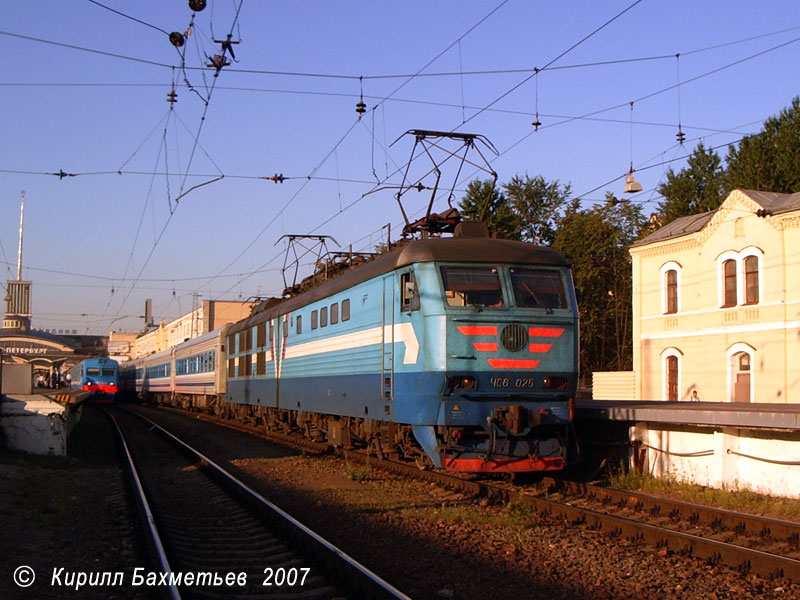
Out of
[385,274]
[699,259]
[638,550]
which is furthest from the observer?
[699,259]

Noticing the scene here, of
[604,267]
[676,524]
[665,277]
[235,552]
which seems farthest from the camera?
[604,267]

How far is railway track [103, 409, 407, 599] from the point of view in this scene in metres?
6.88

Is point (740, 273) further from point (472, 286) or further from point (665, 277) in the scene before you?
point (472, 286)

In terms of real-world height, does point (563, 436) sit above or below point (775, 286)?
below

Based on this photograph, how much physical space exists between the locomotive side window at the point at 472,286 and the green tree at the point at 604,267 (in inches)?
1580

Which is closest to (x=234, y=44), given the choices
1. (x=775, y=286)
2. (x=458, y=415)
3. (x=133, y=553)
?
(x=458, y=415)

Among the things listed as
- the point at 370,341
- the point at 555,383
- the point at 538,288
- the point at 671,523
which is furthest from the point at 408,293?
the point at 671,523

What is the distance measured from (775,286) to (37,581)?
86.5 feet

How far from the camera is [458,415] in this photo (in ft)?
37.6

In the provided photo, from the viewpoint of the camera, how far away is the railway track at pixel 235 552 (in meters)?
6.88

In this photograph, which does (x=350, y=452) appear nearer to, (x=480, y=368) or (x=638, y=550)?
(x=480, y=368)

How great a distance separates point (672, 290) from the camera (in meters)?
33.4

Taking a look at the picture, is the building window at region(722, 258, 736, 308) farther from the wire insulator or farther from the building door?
the wire insulator

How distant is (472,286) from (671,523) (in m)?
4.18
